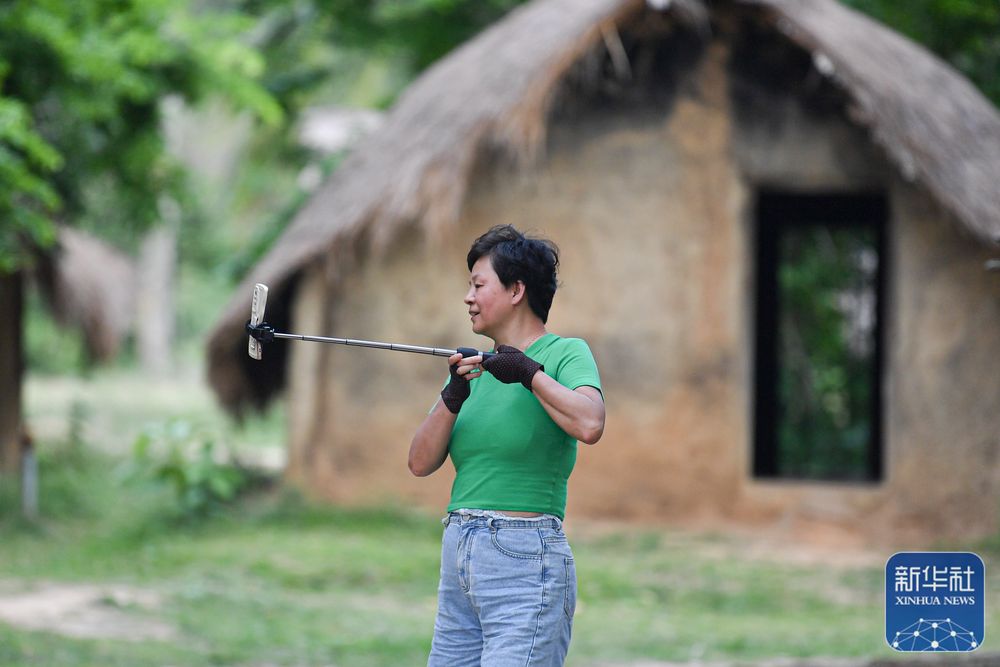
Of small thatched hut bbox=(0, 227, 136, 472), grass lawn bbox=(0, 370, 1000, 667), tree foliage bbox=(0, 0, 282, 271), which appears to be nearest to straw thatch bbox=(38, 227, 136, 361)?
small thatched hut bbox=(0, 227, 136, 472)

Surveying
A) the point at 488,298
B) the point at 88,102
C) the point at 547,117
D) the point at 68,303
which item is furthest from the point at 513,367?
the point at 68,303

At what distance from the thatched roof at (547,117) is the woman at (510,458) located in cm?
553

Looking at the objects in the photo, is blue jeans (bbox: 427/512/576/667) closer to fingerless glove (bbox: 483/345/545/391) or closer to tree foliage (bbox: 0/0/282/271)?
fingerless glove (bbox: 483/345/545/391)

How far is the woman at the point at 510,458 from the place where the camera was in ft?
10.7

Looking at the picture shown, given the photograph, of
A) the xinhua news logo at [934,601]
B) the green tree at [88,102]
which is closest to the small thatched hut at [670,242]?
the green tree at [88,102]

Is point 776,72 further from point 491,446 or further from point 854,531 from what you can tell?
point 491,446

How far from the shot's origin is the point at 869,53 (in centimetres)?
923

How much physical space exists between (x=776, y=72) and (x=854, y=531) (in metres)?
A: 3.10

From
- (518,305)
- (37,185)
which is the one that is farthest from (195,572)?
(518,305)

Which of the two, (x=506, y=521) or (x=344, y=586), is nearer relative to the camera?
(x=506, y=521)

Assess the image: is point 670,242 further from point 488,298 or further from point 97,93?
point 488,298

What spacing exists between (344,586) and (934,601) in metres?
4.87

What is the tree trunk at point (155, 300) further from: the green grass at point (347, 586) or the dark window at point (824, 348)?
the green grass at point (347, 586)

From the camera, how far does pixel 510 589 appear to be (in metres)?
3.28
